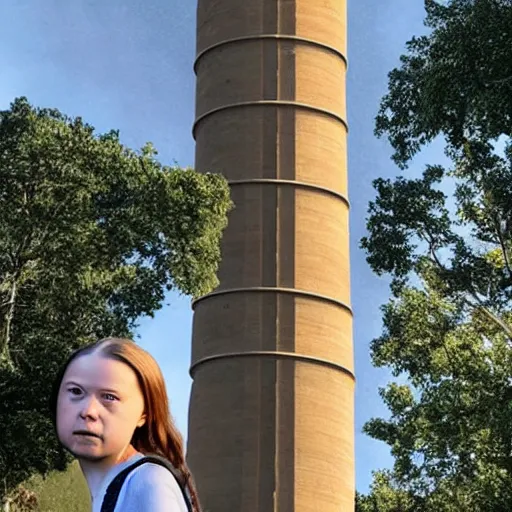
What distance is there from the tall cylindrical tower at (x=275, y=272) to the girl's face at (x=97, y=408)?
56.4ft

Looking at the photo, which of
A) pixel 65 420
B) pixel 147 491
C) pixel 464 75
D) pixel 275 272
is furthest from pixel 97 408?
pixel 275 272

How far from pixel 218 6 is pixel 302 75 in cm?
240

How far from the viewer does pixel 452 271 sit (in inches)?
627

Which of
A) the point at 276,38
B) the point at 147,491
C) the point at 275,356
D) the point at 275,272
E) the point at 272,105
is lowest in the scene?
the point at 147,491

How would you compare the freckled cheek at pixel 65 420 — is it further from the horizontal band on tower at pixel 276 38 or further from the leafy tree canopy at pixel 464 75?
the horizontal band on tower at pixel 276 38

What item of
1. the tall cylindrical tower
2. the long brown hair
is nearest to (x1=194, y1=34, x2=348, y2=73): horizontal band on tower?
the tall cylindrical tower

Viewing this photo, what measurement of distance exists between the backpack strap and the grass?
64.5 ft

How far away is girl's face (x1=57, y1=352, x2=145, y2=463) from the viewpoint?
70.7 inches

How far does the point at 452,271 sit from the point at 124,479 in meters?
14.5

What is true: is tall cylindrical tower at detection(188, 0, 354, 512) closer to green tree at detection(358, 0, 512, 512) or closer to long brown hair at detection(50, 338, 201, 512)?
green tree at detection(358, 0, 512, 512)

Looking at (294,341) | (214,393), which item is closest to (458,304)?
(294,341)

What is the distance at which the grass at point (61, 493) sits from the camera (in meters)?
21.1

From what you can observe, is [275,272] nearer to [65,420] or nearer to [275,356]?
[275,356]

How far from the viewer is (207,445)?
62.6 feet
